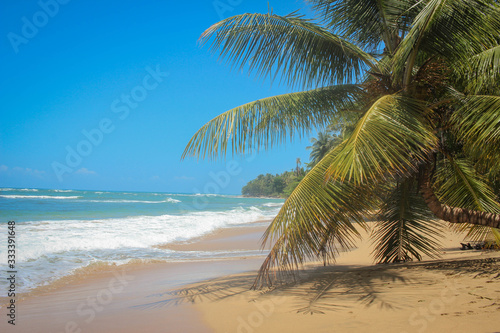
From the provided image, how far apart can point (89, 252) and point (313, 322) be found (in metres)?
7.09

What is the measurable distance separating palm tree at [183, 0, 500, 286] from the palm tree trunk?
0.01 m

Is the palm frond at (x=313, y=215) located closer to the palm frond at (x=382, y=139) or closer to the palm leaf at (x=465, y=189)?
the palm frond at (x=382, y=139)

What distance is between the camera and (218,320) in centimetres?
338

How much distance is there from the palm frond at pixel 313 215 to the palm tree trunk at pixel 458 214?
0.90m

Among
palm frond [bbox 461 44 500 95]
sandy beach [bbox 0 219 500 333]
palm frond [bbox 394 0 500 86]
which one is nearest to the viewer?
sandy beach [bbox 0 219 500 333]

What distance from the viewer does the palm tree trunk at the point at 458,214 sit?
12.9 ft

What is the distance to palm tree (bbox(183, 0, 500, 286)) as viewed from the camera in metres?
3.38

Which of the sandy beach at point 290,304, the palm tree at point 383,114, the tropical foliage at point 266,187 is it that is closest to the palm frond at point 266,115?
the palm tree at point 383,114

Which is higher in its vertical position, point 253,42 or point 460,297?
point 253,42

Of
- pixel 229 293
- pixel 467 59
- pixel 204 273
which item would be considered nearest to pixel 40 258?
pixel 204 273

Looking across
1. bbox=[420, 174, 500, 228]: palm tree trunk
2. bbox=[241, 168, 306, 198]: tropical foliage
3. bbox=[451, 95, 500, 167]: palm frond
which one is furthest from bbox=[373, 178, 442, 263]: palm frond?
bbox=[241, 168, 306, 198]: tropical foliage

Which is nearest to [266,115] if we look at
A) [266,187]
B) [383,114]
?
[383,114]

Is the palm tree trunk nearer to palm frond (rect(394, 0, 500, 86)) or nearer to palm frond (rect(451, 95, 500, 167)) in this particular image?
palm frond (rect(451, 95, 500, 167))

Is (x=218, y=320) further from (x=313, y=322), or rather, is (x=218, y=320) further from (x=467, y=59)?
(x=467, y=59)
